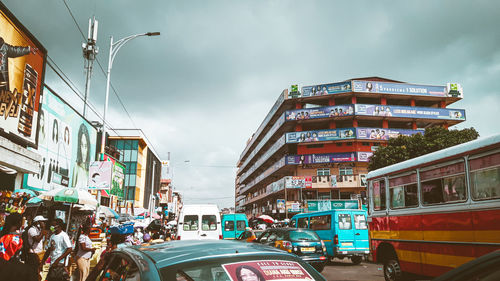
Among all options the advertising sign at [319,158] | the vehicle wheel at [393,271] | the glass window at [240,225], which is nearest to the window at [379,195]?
the vehicle wheel at [393,271]

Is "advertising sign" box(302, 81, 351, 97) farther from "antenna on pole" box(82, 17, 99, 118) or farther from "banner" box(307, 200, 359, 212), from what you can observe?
"antenna on pole" box(82, 17, 99, 118)

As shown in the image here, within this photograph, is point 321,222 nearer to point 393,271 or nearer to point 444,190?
point 393,271

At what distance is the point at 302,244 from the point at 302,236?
0.41 metres

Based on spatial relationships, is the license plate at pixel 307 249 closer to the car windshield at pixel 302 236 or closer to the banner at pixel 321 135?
the car windshield at pixel 302 236

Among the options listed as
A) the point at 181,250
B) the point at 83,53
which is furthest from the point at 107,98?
the point at 181,250

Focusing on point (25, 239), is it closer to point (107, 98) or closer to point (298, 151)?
point (107, 98)

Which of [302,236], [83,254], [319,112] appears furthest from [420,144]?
[83,254]

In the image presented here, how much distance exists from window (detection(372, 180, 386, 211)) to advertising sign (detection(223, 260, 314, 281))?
27.5ft

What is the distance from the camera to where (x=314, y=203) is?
45.0 meters

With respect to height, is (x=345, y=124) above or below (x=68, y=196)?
above

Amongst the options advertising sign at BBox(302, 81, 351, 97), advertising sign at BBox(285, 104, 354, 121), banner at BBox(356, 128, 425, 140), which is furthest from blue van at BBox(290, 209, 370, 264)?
advertising sign at BBox(302, 81, 351, 97)

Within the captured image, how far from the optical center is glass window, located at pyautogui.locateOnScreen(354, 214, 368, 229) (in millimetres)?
16562

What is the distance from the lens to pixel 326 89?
48.2m

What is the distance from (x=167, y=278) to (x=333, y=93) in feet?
156
